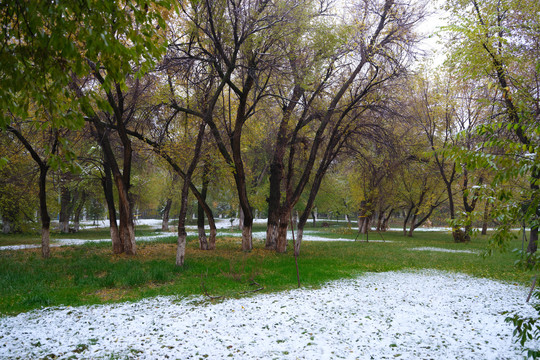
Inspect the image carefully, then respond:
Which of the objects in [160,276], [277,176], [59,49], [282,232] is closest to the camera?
[59,49]

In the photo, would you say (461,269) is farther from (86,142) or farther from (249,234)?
(86,142)

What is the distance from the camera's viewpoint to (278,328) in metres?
5.80

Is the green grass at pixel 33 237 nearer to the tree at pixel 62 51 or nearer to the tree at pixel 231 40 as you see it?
the tree at pixel 231 40

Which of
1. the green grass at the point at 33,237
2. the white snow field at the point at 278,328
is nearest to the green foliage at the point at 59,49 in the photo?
the white snow field at the point at 278,328

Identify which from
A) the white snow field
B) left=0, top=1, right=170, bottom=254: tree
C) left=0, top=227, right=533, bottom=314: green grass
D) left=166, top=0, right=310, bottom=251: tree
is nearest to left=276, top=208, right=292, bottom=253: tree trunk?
left=0, top=227, right=533, bottom=314: green grass

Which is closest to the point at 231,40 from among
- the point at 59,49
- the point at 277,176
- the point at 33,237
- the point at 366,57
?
the point at 366,57

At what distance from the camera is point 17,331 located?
5.35 meters

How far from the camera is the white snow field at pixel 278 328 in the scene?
4.82 m

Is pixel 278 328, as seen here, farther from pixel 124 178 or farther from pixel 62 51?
pixel 124 178

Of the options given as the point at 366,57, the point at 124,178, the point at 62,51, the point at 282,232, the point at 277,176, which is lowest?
the point at 282,232

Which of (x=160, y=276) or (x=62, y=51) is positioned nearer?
(x=62, y=51)

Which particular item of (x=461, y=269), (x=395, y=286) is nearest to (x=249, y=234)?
(x=395, y=286)

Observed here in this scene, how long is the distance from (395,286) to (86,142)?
50.2 ft

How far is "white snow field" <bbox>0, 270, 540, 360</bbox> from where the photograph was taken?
4820 millimetres
